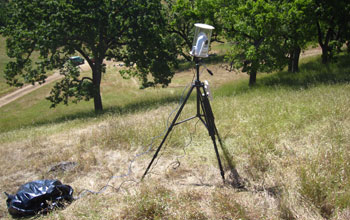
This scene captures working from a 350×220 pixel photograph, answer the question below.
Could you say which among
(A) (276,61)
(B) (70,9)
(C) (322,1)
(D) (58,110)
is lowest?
(D) (58,110)

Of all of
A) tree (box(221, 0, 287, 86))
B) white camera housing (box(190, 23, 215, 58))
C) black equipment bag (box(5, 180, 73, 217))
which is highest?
tree (box(221, 0, 287, 86))

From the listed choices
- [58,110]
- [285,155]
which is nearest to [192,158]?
[285,155]

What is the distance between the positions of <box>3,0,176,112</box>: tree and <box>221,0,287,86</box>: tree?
4.57 m

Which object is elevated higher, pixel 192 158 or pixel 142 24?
pixel 142 24

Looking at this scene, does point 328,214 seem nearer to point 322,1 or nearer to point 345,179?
point 345,179

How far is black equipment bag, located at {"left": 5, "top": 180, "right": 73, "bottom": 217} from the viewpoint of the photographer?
3.70 metres

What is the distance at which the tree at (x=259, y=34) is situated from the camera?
13.7 m

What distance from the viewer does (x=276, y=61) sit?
14.2 metres

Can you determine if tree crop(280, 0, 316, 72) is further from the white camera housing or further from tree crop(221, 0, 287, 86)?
the white camera housing

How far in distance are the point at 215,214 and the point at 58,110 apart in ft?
74.9

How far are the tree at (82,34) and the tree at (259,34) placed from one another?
4.57 m

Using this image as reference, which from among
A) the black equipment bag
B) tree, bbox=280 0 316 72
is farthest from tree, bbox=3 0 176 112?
the black equipment bag

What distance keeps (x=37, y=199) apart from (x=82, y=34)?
12728 millimetres

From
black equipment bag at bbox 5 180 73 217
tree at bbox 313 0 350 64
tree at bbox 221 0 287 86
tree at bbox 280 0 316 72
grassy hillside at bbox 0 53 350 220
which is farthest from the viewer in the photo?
tree at bbox 313 0 350 64
